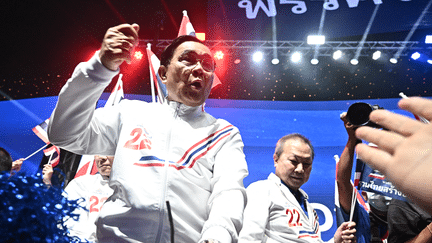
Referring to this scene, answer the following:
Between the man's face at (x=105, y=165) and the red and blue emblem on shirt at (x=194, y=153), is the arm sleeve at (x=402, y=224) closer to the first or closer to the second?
the red and blue emblem on shirt at (x=194, y=153)

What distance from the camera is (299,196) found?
322 centimetres

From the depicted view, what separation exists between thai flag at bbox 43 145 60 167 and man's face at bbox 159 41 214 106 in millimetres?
4156

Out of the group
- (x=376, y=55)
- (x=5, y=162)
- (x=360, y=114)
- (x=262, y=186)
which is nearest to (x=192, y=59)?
(x=360, y=114)

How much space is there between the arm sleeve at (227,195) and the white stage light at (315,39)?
6.33m

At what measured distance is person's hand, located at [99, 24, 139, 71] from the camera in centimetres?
129

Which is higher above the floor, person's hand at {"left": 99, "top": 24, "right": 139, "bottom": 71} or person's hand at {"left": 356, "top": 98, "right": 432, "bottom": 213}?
person's hand at {"left": 99, "top": 24, "right": 139, "bottom": 71}

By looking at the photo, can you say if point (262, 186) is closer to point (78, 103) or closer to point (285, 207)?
point (285, 207)

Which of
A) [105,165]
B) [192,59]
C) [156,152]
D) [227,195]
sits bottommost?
[227,195]

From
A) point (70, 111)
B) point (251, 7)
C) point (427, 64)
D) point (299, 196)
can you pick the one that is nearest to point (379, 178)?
point (299, 196)

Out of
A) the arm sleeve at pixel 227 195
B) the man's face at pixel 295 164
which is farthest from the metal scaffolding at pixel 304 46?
the arm sleeve at pixel 227 195

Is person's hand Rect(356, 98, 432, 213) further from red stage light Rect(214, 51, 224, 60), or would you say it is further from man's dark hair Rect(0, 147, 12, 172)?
red stage light Rect(214, 51, 224, 60)

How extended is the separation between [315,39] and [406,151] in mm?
7228

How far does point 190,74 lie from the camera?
5.62ft

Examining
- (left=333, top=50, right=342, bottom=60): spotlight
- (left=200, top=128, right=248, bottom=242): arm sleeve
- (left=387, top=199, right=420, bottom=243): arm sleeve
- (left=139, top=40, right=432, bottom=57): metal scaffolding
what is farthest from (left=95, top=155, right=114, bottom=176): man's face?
(left=333, top=50, right=342, bottom=60): spotlight
